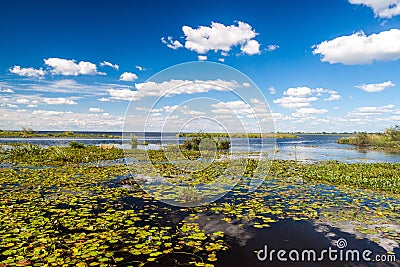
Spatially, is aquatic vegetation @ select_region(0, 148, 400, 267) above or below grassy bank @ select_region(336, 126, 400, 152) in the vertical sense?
below

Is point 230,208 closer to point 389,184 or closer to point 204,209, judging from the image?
point 204,209

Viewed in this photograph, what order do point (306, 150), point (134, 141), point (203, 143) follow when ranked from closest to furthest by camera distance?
point (134, 141)
point (203, 143)
point (306, 150)

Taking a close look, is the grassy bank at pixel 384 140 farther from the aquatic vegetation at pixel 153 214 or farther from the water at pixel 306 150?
the aquatic vegetation at pixel 153 214

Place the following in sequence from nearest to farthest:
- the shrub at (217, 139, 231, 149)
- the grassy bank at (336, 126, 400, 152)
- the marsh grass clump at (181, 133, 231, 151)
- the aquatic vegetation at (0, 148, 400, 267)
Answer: the aquatic vegetation at (0, 148, 400, 267) < the marsh grass clump at (181, 133, 231, 151) < the shrub at (217, 139, 231, 149) < the grassy bank at (336, 126, 400, 152)

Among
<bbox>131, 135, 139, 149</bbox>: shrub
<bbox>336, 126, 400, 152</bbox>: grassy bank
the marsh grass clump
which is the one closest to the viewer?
<bbox>131, 135, 139, 149</bbox>: shrub

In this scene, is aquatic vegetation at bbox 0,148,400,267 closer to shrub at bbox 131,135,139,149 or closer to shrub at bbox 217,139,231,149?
shrub at bbox 131,135,139,149

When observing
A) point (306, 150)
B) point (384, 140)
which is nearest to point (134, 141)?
point (306, 150)

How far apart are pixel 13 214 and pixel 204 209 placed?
479 centimetres

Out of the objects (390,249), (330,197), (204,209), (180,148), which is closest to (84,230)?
(204,209)

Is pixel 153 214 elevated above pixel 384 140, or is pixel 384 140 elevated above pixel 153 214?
pixel 384 140

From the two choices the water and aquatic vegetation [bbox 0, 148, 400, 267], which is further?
the water

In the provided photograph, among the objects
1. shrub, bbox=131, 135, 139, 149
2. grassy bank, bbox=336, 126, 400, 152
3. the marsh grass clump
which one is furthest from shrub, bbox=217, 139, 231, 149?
grassy bank, bbox=336, 126, 400, 152

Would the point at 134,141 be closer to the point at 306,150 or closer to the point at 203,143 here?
the point at 203,143

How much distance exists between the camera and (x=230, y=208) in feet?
25.8
